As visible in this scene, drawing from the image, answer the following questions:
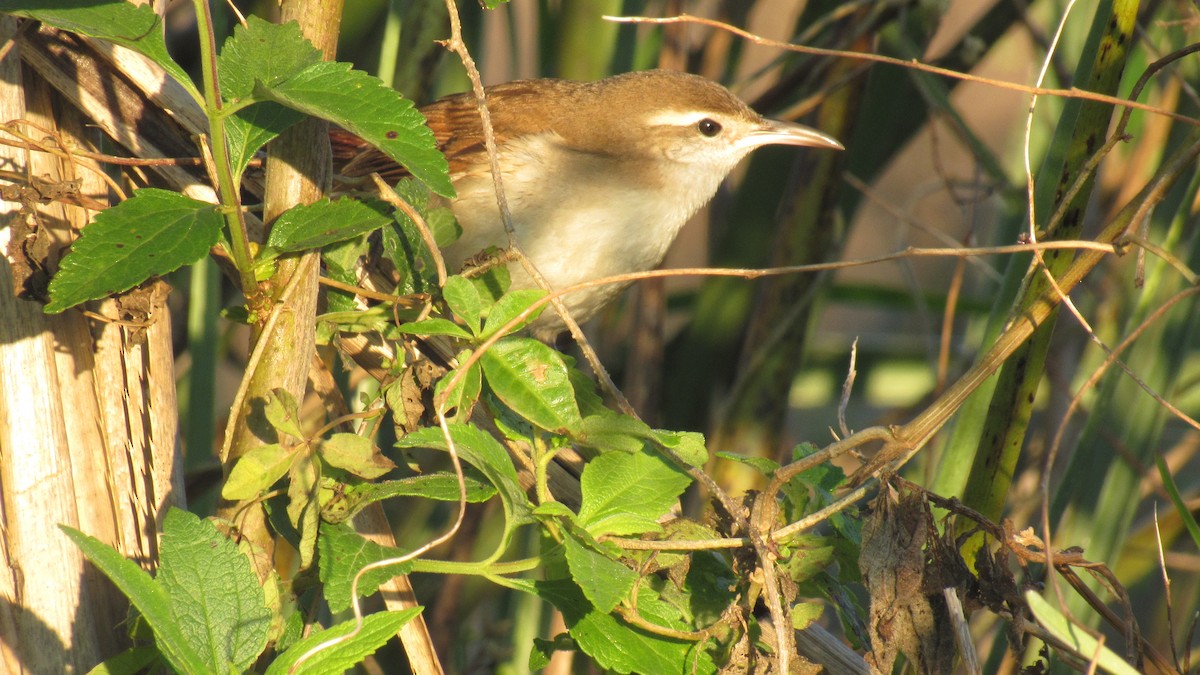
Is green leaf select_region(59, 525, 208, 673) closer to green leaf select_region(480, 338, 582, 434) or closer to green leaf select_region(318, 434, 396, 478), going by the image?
green leaf select_region(318, 434, 396, 478)

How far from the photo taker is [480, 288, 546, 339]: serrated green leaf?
1150 millimetres

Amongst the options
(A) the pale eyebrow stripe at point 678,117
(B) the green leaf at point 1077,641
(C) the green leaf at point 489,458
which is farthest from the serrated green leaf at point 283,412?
(A) the pale eyebrow stripe at point 678,117

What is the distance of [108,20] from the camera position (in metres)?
1.03

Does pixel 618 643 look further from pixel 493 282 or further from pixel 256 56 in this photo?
pixel 256 56

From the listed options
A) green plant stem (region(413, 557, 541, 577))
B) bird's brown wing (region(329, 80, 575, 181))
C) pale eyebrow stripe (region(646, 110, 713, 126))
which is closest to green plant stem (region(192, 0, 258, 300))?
green plant stem (region(413, 557, 541, 577))

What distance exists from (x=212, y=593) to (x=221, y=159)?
16.2 inches

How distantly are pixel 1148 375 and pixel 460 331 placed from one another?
4.33 ft

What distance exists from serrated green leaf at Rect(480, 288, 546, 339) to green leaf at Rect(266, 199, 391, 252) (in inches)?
6.0

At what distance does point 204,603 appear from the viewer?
1.03m

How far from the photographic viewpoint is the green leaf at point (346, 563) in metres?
1.05

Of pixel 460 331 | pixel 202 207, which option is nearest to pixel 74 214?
pixel 202 207

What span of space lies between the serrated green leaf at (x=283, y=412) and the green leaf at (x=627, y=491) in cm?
30

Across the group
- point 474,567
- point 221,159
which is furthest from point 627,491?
point 221,159

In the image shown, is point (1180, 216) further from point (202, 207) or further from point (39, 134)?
point (39, 134)
